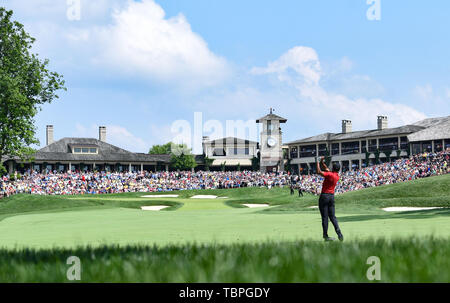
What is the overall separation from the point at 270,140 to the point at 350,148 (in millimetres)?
15988

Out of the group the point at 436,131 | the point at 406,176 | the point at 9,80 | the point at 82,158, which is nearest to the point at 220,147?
the point at 82,158

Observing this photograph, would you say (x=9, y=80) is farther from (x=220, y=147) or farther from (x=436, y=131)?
(x=220, y=147)

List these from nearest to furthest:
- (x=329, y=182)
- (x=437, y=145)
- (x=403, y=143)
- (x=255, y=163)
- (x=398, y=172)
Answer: (x=329, y=182)
(x=398, y=172)
(x=437, y=145)
(x=403, y=143)
(x=255, y=163)

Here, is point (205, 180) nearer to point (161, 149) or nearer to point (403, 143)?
point (403, 143)

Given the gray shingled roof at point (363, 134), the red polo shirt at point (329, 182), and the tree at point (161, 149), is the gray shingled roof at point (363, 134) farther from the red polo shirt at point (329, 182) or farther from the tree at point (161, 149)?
the red polo shirt at point (329, 182)

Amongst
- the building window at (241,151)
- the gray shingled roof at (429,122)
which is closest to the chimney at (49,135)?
the building window at (241,151)

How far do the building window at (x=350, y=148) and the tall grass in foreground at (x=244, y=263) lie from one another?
320 feet

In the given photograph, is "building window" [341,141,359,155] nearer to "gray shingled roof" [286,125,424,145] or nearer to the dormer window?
"gray shingled roof" [286,125,424,145]

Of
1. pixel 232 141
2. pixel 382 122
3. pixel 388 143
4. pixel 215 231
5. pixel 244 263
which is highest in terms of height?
pixel 382 122

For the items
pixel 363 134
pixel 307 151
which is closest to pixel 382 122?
pixel 363 134

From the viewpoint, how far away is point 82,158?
3967 inches

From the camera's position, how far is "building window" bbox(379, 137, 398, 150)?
98.9 metres

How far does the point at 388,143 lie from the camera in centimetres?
10056
